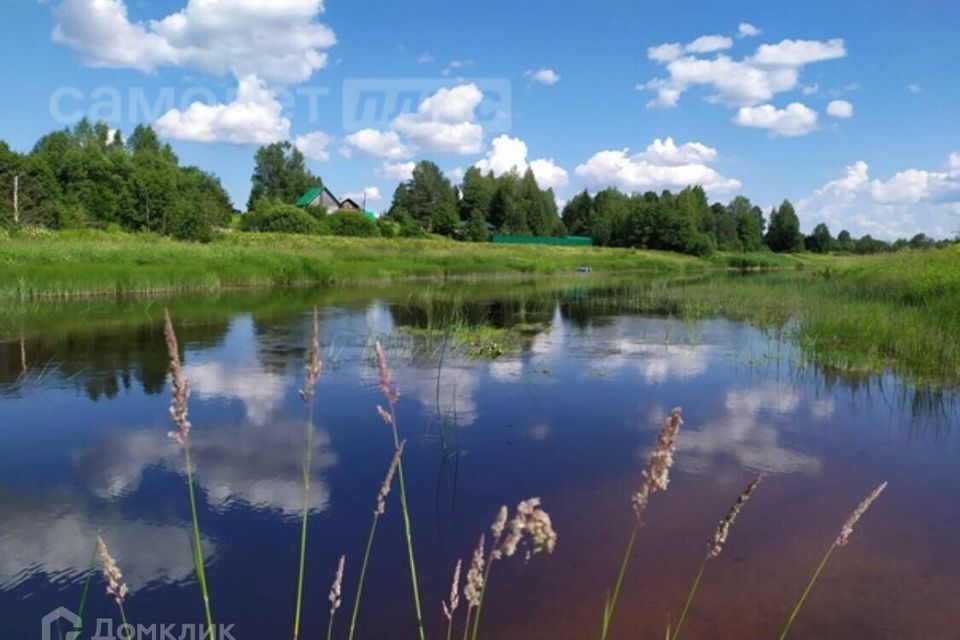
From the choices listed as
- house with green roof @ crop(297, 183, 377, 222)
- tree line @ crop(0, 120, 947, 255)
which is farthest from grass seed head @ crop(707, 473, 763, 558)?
house with green roof @ crop(297, 183, 377, 222)

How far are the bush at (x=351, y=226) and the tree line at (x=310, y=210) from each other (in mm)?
85

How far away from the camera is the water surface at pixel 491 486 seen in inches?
156

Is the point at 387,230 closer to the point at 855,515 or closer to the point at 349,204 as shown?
the point at 349,204

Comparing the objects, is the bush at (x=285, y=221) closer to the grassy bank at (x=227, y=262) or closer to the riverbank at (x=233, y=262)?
the riverbank at (x=233, y=262)

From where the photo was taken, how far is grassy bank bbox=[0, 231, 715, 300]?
68.6 ft

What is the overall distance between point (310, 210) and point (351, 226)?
27.8ft

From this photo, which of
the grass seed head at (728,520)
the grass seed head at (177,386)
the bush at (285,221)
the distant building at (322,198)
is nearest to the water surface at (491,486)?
the grass seed head at (728,520)

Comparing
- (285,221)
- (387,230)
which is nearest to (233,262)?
(285,221)

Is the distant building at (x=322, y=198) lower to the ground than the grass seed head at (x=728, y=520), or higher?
higher

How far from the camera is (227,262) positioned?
27.2m

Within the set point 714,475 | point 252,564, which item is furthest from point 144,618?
point 714,475

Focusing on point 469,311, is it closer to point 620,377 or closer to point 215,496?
point 620,377

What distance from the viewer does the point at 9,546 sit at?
14.9 ft

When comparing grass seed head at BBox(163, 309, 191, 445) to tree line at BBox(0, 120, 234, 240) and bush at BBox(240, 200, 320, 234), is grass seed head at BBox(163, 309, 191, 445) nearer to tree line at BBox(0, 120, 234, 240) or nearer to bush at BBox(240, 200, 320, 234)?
tree line at BBox(0, 120, 234, 240)
